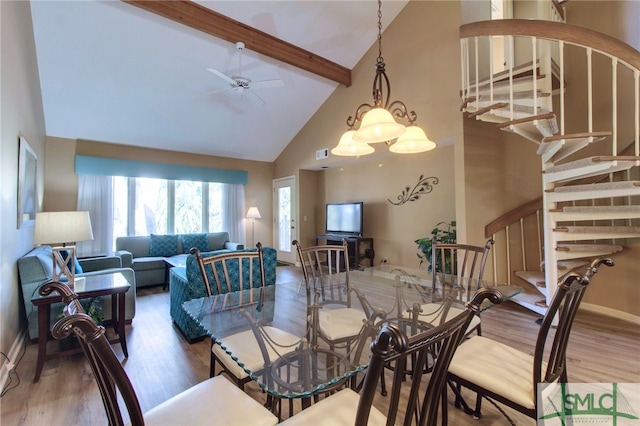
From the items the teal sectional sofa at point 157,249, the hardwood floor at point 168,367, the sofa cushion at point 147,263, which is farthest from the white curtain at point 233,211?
the hardwood floor at point 168,367

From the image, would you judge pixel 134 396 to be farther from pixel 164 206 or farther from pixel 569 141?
pixel 164 206

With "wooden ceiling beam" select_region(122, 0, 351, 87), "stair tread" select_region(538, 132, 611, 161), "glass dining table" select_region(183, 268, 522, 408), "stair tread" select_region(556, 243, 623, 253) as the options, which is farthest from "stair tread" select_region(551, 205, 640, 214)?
"wooden ceiling beam" select_region(122, 0, 351, 87)

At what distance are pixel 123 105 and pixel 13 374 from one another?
12.6ft

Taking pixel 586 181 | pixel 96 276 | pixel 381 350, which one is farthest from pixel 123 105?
pixel 586 181

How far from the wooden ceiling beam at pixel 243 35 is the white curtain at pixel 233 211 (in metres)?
3.22

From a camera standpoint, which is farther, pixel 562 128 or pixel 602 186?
pixel 602 186

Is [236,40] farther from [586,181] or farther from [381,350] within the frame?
[586,181]

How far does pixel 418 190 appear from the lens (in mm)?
4855

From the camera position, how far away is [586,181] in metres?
3.28

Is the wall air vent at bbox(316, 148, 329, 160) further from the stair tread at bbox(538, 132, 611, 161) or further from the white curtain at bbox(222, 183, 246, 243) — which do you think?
the stair tread at bbox(538, 132, 611, 161)

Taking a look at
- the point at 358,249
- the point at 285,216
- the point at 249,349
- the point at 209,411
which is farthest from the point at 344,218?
the point at 209,411

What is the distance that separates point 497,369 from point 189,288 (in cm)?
240

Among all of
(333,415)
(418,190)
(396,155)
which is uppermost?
(396,155)

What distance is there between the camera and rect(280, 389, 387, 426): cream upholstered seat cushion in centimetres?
106
